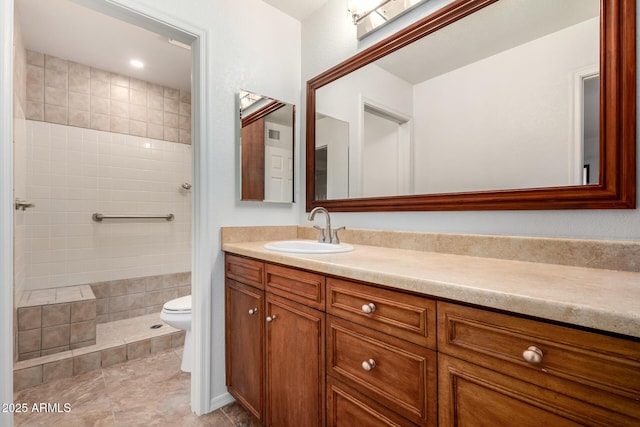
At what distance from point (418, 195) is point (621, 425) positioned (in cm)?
102

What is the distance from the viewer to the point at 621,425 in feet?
1.69

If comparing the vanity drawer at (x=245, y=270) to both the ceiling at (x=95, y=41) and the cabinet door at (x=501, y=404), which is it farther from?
the ceiling at (x=95, y=41)

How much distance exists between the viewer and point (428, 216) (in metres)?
1.40

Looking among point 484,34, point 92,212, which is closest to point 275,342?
point 484,34

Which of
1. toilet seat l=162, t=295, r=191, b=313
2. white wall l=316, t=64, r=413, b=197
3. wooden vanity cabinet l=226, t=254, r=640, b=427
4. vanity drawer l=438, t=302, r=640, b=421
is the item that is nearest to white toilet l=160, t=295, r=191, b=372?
toilet seat l=162, t=295, r=191, b=313

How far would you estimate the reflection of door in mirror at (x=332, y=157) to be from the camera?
1803 millimetres

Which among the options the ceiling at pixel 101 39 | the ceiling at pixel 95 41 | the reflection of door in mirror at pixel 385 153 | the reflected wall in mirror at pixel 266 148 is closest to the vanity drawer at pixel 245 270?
the reflected wall in mirror at pixel 266 148

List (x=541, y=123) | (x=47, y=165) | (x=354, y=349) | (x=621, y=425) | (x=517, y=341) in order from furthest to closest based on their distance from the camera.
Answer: (x=47, y=165) → (x=541, y=123) → (x=354, y=349) → (x=517, y=341) → (x=621, y=425)

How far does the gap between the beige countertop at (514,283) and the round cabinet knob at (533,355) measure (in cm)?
7

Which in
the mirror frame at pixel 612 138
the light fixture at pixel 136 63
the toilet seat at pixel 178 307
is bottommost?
the toilet seat at pixel 178 307

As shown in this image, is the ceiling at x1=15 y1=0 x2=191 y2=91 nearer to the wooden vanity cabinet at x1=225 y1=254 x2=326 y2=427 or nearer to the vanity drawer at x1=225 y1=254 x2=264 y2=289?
the vanity drawer at x1=225 y1=254 x2=264 y2=289

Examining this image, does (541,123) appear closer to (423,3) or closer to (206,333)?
(423,3)

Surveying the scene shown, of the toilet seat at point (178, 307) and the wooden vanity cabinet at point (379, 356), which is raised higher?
the wooden vanity cabinet at point (379, 356)

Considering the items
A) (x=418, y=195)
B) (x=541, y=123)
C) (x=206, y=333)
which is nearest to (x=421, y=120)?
(x=418, y=195)
